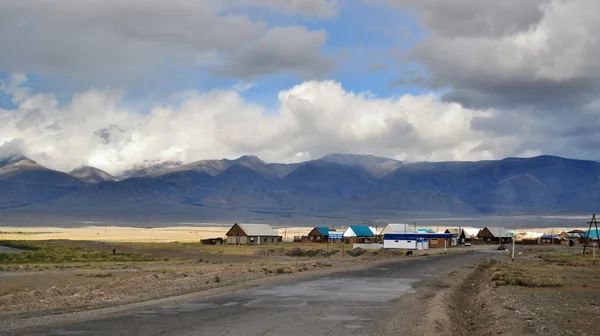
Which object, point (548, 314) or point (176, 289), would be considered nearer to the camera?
point (548, 314)

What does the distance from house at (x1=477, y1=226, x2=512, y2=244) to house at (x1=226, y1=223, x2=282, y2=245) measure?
6347cm

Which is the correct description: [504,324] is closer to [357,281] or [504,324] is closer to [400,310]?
[400,310]

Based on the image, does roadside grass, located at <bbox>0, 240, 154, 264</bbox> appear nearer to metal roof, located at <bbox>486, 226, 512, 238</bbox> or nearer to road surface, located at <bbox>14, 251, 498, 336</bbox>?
road surface, located at <bbox>14, 251, 498, 336</bbox>

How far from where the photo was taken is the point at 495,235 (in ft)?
569

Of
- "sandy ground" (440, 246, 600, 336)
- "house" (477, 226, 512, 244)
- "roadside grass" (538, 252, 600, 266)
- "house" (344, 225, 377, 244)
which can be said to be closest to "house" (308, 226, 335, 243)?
"house" (344, 225, 377, 244)

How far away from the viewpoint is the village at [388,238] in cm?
11669

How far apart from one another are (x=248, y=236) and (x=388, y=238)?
29042 millimetres

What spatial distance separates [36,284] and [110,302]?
44.8 ft

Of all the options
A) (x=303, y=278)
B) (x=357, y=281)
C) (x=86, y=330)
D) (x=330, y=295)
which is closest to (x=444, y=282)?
(x=357, y=281)

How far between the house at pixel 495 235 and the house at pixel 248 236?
63.5 m

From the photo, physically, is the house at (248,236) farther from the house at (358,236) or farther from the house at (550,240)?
the house at (550,240)

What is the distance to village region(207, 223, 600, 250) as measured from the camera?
117m

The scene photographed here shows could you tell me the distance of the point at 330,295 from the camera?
31.0 metres

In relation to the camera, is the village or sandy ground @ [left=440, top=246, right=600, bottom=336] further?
the village
